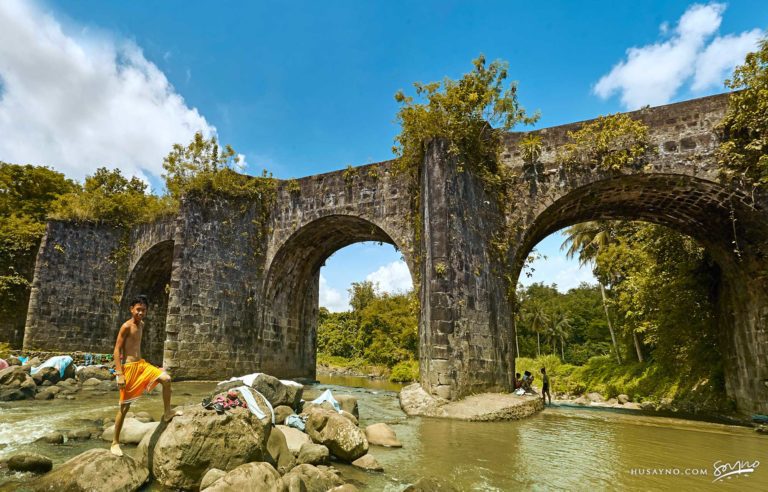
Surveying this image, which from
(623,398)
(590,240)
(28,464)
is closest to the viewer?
(28,464)

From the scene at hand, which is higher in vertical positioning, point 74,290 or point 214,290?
point 74,290

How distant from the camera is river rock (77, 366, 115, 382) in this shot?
13223 mm

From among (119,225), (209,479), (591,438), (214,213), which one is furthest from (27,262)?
(591,438)

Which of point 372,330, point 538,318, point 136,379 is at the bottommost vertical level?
point 136,379

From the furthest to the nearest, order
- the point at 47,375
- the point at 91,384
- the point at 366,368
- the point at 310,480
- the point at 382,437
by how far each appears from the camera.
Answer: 1. the point at 366,368
2. the point at 91,384
3. the point at 47,375
4. the point at 382,437
5. the point at 310,480

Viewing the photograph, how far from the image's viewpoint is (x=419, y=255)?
1228 centimetres

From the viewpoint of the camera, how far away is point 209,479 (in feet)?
13.7

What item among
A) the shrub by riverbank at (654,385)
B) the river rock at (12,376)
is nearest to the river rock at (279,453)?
the river rock at (12,376)

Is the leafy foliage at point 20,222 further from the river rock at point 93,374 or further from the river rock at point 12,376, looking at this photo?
the river rock at point 12,376

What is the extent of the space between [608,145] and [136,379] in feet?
36.0

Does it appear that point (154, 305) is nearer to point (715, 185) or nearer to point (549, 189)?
point (549, 189)

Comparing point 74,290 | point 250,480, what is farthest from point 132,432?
point 74,290
